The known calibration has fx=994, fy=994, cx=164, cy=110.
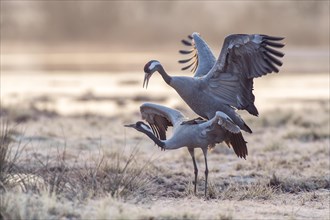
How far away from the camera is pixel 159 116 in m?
13.0

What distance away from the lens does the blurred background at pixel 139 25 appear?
217 ft

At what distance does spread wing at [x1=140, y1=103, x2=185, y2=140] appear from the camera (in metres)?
12.6

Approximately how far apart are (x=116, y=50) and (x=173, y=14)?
4.87 metres

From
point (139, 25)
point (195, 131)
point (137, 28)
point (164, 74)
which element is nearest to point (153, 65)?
point (164, 74)

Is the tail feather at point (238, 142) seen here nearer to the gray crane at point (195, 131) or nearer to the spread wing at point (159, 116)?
the gray crane at point (195, 131)

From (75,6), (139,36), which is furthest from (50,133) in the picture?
(75,6)

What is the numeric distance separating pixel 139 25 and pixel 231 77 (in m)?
57.2

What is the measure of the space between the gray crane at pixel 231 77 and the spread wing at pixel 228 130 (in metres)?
0.25

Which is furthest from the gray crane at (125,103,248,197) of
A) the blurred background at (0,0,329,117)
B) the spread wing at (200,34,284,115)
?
the blurred background at (0,0,329,117)

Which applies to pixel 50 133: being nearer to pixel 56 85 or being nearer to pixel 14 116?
pixel 14 116

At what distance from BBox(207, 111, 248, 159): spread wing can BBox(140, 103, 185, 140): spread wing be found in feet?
1.67

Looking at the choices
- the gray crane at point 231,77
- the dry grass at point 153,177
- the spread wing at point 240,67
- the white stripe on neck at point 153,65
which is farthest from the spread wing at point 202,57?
the dry grass at point 153,177

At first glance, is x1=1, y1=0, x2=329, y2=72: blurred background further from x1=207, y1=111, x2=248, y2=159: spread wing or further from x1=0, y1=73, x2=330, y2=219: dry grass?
x1=207, y1=111, x2=248, y2=159: spread wing

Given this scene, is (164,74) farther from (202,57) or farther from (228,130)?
(202,57)
